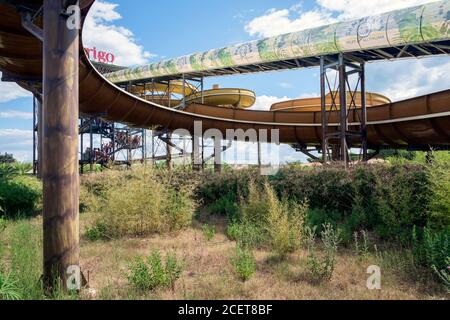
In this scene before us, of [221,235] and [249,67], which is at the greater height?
[249,67]

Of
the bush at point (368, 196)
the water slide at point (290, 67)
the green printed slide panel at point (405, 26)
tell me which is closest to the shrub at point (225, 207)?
the bush at point (368, 196)

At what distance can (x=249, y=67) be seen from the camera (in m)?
21.7

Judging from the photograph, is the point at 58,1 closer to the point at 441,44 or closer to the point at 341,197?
the point at 341,197

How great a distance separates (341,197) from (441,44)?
35.9 ft

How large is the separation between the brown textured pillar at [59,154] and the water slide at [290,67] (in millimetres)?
4000

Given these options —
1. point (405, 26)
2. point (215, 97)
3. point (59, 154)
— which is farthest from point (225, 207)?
point (215, 97)

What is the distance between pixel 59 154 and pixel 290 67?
18.4m

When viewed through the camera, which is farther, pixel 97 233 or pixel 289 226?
pixel 97 233

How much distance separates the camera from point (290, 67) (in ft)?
66.9

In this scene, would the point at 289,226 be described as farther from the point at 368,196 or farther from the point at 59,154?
the point at 59,154

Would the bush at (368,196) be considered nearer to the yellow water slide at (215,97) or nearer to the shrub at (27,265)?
the shrub at (27,265)
